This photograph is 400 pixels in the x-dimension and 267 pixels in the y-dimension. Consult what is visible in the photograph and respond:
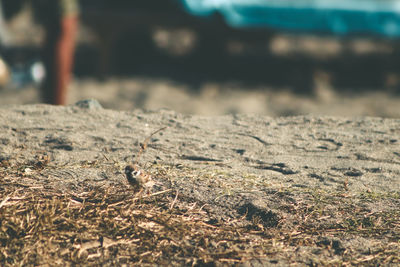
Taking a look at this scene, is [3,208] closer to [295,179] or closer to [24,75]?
[295,179]

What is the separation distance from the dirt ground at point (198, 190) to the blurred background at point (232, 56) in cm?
323

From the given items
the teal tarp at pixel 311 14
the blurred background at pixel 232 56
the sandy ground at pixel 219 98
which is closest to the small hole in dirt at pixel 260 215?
the sandy ground at pixel 219 98

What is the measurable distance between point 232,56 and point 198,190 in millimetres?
5819

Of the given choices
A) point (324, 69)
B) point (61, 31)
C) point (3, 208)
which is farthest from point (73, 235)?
point (324, 69)

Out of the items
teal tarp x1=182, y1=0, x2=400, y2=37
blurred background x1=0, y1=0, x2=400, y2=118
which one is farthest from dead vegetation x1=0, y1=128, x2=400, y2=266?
teal tarp x1=182, y1=0, x2=400, y2=37

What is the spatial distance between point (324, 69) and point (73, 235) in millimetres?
5964

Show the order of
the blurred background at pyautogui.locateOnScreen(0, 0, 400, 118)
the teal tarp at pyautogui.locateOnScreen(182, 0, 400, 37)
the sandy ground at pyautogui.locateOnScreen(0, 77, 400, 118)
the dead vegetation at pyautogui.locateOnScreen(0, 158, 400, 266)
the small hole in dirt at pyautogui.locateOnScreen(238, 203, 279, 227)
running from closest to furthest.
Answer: the dead vegetation at pyautogui.locateOnScreen(0, 158, 400, 266) → the small hole in dirt at pyautogui.locateOnScreen(238, 203, 279, 227) → the sandy ground at pyautogui.locateOnScreen(0, 77, 400, 118) → the blurred background at pyautogui.locateOnScreen(0, 0, 400, 118) → the teal tarp at pyautogui.locateOnScreen(182, 0, 400, 37)

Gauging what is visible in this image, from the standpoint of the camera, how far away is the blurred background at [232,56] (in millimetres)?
5949

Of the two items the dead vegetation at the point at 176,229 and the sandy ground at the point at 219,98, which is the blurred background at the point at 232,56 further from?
the dead vegetation at the point at 176,229

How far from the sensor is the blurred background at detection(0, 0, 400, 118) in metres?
5.95

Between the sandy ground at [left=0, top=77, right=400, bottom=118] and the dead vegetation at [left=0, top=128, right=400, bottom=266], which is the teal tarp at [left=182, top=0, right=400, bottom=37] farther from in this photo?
the dead vegetation at [left=0, top=128, right=400, bottom=266]

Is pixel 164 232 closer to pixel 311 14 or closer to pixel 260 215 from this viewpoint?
pixel 260 215

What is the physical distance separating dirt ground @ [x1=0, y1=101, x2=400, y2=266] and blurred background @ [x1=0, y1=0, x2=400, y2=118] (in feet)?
10.6

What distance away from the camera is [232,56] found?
7.38 meters
